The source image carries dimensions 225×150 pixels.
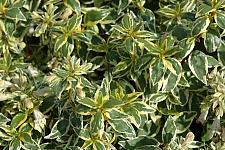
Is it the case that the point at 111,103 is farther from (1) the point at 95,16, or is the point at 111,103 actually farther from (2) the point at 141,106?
(1) the point at 95,16

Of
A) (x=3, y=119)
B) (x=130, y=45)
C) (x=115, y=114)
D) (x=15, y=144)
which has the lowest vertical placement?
(x=15, y=144)

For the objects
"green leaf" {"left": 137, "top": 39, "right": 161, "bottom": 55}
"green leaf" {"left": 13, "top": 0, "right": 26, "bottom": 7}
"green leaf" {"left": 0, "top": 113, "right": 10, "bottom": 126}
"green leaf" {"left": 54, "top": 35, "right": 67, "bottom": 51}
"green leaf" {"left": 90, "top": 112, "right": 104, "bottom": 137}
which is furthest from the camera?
"green leaf" {"left": 13, "top": 0, "right": 26, "bottom": 7}

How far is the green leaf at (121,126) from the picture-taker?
8.55 feet

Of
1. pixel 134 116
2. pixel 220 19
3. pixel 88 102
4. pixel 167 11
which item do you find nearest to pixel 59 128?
pixel 88 102

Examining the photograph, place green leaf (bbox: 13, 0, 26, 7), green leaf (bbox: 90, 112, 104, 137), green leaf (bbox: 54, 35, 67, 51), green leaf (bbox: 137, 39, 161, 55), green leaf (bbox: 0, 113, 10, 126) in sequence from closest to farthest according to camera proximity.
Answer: green leaf (bbox: 90, 112, 104, 137) < green leaf (bbox: 137, 39, 161, 55) < green leaf (bbox: 0, 113, 10, 126) < green leaf (bbox: 54, 35, 67, 51) < green leaf (bbox: 13, 0, 26, 7)

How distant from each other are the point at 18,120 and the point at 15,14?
577 millimetres

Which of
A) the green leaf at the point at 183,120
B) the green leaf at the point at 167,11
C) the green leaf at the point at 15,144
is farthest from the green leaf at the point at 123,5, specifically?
the green leaf at the point at 15,144

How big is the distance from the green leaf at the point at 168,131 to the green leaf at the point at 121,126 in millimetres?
208

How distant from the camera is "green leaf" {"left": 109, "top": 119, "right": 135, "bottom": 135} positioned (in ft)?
8.55

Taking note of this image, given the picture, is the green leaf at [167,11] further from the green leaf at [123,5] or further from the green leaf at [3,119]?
the green leaf at [3,119]

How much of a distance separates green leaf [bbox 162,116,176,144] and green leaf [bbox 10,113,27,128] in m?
0.69

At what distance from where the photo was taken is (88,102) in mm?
2574

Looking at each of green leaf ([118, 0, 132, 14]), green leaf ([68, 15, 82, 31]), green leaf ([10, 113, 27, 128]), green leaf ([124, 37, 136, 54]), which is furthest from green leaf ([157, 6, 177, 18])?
green leaf ([10, 113, 27, 128])

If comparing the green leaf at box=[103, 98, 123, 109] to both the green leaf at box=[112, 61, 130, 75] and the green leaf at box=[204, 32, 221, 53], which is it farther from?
the green leaf at box=[204, 32, 221, 53]
